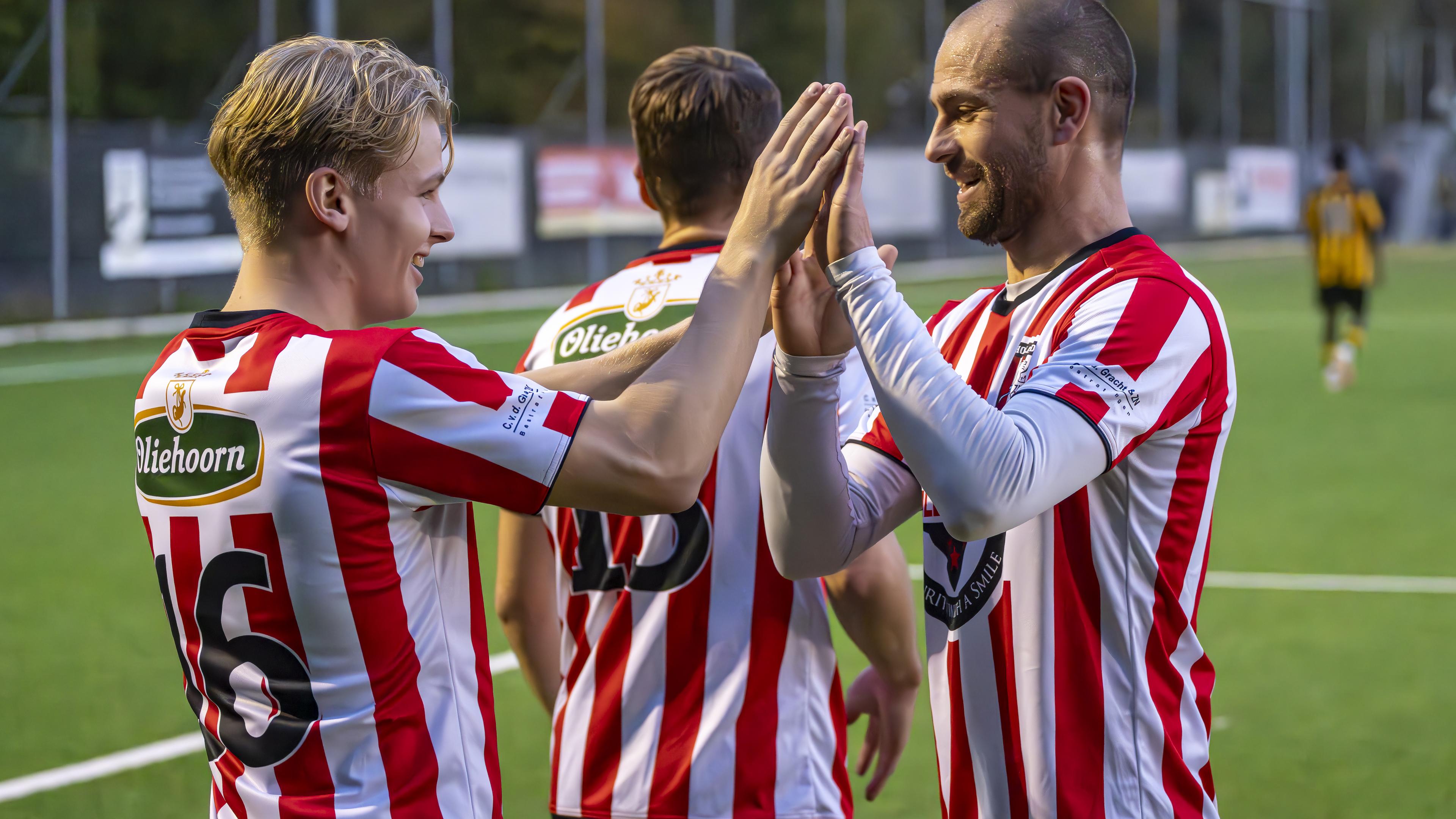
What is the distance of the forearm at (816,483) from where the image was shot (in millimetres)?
2389

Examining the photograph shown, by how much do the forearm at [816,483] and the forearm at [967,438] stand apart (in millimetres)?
237

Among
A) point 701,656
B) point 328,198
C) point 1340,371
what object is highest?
point 328,198

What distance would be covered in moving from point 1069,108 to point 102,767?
4.10m

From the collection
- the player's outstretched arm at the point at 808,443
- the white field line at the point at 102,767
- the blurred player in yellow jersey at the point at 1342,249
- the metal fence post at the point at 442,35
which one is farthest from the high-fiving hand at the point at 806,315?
the metal fence post at the point at 442,35

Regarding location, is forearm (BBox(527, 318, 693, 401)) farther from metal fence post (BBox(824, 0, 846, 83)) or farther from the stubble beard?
metal fence post (BBox(824, 0, 846, 83))

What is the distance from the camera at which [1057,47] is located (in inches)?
94.6

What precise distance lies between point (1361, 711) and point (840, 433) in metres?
3.58

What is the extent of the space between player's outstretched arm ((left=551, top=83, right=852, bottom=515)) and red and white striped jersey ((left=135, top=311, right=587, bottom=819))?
0.16 feet

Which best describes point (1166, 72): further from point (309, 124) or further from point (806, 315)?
point (309, 124)

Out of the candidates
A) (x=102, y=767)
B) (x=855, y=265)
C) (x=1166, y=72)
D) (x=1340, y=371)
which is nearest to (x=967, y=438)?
(x=855, y=265)

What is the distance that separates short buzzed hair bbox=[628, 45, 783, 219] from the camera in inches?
123

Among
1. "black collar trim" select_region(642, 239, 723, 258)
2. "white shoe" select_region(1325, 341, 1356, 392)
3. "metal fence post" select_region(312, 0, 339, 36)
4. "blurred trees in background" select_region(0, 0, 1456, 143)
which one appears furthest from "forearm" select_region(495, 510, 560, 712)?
"metal fence post" select_region(312, 0, 339, 36)

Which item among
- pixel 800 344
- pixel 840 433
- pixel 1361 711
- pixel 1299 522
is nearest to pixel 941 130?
pixel 800 344

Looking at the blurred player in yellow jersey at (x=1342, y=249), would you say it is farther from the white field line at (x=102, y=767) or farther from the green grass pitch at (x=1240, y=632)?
the white field line at (x=102, y=767)
